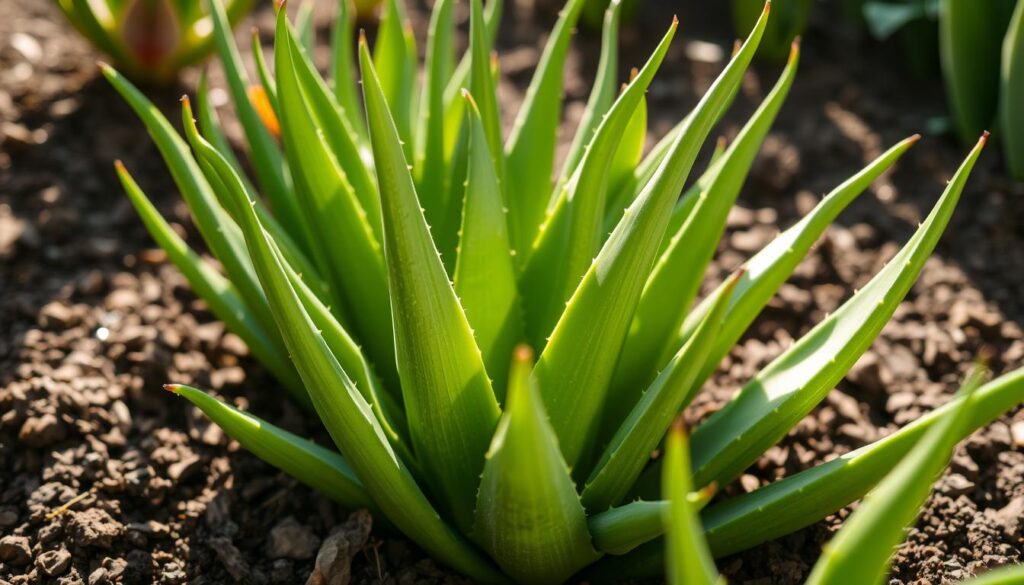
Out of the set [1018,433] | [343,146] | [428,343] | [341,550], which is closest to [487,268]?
[428,343]

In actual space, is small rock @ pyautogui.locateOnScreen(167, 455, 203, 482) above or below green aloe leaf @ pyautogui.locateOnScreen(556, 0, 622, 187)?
below

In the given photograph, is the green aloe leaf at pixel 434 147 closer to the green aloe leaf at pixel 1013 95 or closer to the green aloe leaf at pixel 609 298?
the green aloe leaf at pixel 609 298

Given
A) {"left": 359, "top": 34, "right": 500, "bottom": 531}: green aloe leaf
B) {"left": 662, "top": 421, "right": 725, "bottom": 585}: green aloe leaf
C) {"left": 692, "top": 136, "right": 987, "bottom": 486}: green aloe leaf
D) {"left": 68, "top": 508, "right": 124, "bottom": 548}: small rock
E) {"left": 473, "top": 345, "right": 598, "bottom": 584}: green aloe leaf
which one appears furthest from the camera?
{"left": 68, "top": 508, "right": 124, "bottom": 548}: small rock

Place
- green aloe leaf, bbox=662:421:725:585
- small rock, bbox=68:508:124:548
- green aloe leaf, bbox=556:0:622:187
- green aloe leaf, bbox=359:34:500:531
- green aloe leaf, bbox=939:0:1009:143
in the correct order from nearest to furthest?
green aloe leaf, bbox=662:421:725:585, green aloe leaf, bbox=359:34:500:531, small rock, bbox=68:508:124:548, green aloe leaf, bbox=556:0:622:187, green aloe leaf, bbox=939:0:1009:143

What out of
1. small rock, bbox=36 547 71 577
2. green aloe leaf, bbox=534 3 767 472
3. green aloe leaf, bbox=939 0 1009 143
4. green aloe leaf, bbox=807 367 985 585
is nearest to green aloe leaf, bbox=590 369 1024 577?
green aloe leaf, bbox=534 3 767 472

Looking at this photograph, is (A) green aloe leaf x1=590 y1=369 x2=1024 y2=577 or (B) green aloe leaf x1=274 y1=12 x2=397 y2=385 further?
(B) green aloe leaf x1=274 y1=12 x2=397 y2=385

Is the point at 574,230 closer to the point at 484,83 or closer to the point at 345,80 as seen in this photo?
the point at 484,83

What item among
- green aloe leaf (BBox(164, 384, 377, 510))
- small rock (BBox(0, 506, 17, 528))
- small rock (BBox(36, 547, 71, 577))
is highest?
green aloe leaf (BBox(164, 384, 377, 510))

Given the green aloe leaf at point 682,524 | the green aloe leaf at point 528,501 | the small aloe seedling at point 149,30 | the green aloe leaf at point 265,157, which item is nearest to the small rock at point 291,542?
the green aloe leaf at point 528,501

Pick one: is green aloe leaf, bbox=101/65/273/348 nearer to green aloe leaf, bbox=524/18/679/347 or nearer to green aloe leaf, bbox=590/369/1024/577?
green aloe leaf, bbox=524/18/679/347
